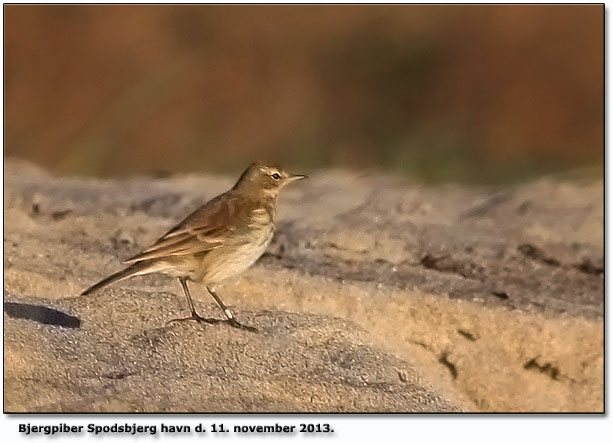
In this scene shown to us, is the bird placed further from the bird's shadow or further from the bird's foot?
the bird's shadow

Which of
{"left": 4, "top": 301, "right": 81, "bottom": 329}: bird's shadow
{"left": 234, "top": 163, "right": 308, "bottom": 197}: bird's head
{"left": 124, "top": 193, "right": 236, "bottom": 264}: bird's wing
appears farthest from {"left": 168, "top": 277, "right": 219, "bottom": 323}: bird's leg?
{"left": 234, "top": 163, "right": 308, "bottom": 197}: bird's head

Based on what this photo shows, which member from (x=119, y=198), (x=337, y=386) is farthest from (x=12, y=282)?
(x=119, y=198)

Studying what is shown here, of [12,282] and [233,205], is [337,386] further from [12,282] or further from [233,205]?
[12,282]

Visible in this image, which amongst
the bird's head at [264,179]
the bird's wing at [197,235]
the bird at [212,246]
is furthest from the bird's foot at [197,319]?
the bird's head at [264,179]
